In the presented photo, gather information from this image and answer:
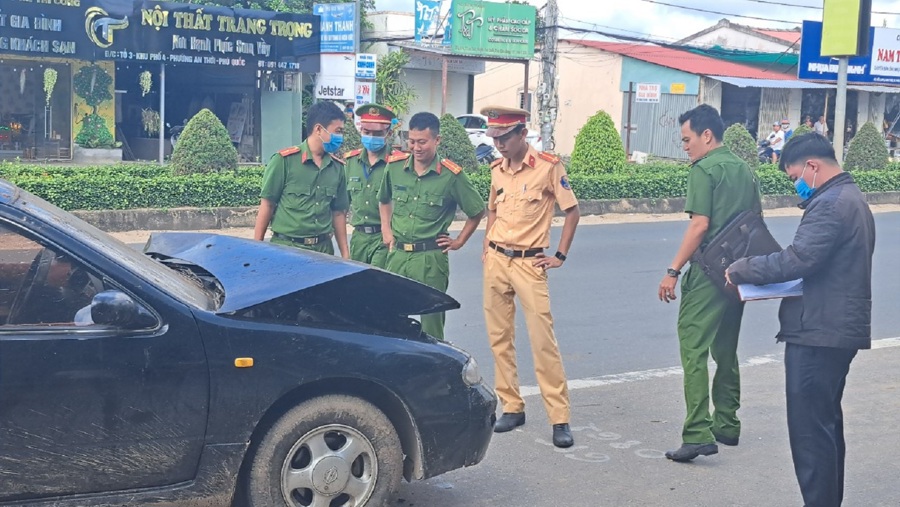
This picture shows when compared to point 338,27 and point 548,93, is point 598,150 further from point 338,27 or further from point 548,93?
point 338,27

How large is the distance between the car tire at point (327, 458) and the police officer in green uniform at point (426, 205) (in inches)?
84.1

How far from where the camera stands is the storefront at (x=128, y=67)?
24.4m

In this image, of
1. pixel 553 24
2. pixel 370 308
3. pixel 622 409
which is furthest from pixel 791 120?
pixel 370 308

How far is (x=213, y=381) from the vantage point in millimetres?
3879

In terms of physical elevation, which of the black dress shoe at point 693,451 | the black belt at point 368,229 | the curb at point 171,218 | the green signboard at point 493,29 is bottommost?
the black dress shoe at point 693,451

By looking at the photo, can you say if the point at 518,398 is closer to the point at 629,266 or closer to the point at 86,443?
the point at 86,443

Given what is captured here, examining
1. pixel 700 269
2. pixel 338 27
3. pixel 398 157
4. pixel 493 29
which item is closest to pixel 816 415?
pixel 700 269

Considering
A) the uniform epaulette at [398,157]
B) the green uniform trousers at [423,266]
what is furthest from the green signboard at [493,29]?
the green uniform trousers at [423,266]

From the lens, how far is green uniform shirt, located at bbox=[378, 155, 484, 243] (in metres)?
6.40

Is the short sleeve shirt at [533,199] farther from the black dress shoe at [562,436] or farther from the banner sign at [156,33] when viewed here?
the banner sign at [156,33]

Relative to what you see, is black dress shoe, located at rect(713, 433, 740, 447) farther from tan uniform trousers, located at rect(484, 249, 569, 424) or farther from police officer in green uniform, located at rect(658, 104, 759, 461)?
tan uniform trousers, located at rect(484, 249, 569, 424)

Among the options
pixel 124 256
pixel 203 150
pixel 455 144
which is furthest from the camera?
pixel 455 144

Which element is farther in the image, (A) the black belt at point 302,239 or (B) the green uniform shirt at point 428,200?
(A) the black belt at point 302,239

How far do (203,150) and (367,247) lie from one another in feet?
32.3
